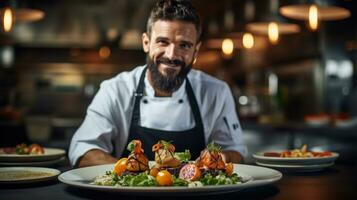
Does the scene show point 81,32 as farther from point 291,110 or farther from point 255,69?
point 291,110

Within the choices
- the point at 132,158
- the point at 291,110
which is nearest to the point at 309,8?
the point at 132,158

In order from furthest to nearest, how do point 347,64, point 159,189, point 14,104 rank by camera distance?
point 14,104
point 347,64
point 159,189

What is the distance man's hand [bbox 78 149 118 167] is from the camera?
2.06 metres

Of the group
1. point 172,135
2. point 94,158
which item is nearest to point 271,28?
point 172,135

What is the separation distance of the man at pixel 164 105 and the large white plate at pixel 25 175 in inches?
18.3

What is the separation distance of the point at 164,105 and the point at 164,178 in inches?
43.4

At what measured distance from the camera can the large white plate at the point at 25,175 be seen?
4.67ft

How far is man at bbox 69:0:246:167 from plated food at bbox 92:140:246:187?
61cm

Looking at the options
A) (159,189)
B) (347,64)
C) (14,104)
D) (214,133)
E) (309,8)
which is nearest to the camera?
(159,189)

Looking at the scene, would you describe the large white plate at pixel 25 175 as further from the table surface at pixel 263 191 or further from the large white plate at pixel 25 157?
the large white plate at pixel 25 157

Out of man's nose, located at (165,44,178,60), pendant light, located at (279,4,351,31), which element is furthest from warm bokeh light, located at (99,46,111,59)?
man's nose, located at (165,44,178,60)

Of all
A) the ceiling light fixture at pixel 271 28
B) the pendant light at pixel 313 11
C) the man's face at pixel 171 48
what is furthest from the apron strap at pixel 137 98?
the ceiling light fixture at pixel 271 28

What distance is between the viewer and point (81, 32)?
319 inches

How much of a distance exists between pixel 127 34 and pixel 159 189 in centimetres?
715
